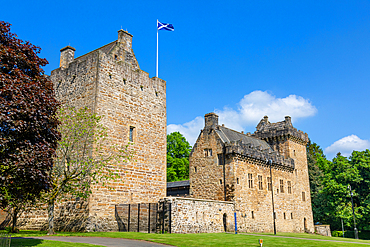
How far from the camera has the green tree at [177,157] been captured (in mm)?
59269

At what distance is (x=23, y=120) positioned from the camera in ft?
42.9

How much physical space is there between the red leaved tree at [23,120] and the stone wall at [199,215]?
13067 millimetres

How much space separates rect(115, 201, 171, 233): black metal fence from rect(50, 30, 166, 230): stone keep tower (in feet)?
2.07

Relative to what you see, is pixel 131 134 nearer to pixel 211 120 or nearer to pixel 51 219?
pixel 51 219

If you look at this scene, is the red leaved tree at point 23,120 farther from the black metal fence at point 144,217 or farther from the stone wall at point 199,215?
the stone wall at point 199,215

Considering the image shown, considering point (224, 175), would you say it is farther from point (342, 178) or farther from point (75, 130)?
point (342, 178)

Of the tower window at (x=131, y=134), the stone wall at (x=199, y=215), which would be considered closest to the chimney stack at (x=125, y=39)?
the tower window at (x=131, y=134)

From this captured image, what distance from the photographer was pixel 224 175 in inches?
1467

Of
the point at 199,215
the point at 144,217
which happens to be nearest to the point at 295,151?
the point at 199,215

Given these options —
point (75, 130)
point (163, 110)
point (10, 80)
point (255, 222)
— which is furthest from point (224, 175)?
point (10, 80)

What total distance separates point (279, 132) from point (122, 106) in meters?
30.3

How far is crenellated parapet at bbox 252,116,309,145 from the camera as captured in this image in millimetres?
49219

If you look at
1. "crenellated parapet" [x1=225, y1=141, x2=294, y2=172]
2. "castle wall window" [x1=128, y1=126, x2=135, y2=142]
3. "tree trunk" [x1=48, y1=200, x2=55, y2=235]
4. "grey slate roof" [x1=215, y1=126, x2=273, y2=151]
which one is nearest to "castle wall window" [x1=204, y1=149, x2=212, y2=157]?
"grey slate roof" [x1=215, y1=126, x2=273, y2=151]

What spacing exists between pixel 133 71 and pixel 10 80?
604 inches
